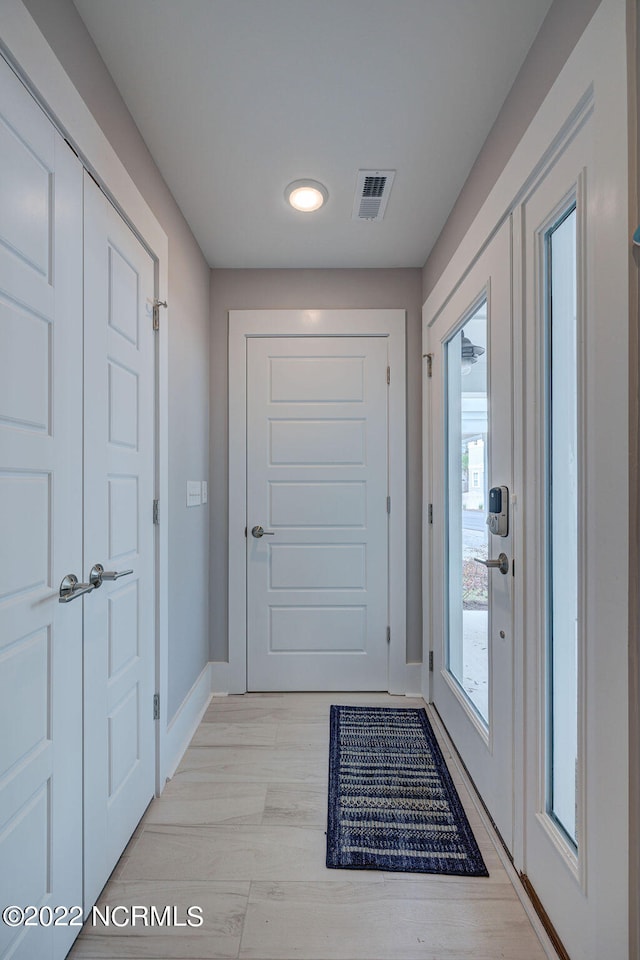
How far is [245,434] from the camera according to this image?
9.43 feet

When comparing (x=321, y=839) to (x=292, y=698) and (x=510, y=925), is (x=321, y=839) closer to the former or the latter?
(x=510, y=925)

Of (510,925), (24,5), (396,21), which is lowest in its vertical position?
(510,925)

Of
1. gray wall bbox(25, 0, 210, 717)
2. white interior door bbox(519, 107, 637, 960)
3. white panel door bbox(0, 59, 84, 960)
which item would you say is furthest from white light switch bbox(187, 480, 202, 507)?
white interior door bbox(519, 107, 637, 960)

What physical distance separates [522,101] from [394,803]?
7.86ft

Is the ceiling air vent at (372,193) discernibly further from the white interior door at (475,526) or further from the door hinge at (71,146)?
the door hinge at (71,146)

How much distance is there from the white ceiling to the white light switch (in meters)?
1.26

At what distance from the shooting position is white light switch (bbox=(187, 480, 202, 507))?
243 cm

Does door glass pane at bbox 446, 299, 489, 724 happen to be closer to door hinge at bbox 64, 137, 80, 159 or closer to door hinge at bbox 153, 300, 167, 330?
door hinge at bbox 153, 300, 167, 330

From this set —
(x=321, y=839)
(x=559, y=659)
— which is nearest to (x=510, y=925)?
A: (x=321, y=839)

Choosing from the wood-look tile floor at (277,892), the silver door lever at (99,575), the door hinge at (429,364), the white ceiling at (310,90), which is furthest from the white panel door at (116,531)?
the door hinge at (429,364)

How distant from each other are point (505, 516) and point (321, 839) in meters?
1.25

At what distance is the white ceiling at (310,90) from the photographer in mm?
1337

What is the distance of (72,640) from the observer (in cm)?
130

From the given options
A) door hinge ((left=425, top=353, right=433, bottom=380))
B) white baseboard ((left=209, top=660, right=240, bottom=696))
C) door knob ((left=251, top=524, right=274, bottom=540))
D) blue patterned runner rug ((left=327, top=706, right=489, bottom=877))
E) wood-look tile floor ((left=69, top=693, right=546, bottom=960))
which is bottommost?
wood-look tile floor ((left=69, top=693, right=546, bottom=960))
